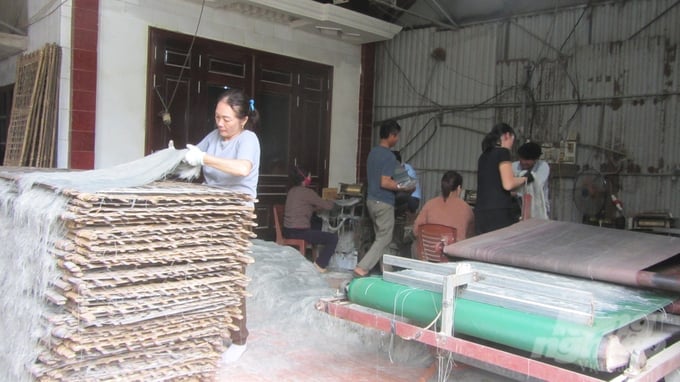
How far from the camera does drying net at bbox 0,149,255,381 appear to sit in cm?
200

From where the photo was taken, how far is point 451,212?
474 centimetres

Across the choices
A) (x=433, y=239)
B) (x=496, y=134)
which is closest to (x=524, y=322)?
(x=496, y=134)

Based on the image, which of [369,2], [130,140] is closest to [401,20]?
[369,2]

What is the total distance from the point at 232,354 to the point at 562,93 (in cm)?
542

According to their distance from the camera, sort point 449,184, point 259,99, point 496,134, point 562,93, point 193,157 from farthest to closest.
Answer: point 259,99 < point 562,93 < point 449,184 < point 496,134 < point 193,157

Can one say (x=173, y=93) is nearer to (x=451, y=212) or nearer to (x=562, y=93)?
(x=451, y=212)

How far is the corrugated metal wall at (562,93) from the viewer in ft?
20.4

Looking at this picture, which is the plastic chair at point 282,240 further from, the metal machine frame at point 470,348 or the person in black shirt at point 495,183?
the metal machine frame at point 470,348

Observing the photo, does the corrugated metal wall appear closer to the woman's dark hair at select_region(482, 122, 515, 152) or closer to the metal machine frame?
the woman's dark hair at select_region(482, 122, 515, 152)

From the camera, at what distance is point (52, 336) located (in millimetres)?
1995

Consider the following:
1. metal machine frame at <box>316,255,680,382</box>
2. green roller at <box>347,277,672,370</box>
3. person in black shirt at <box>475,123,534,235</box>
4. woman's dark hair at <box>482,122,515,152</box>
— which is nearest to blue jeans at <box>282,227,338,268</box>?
person in black shirt at <box>475,123,534,235</box>

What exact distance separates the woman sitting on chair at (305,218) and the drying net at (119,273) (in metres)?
3.46

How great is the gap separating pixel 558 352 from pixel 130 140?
16.9ft

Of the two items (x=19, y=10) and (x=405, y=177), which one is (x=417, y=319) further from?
(x=19, y=10)
